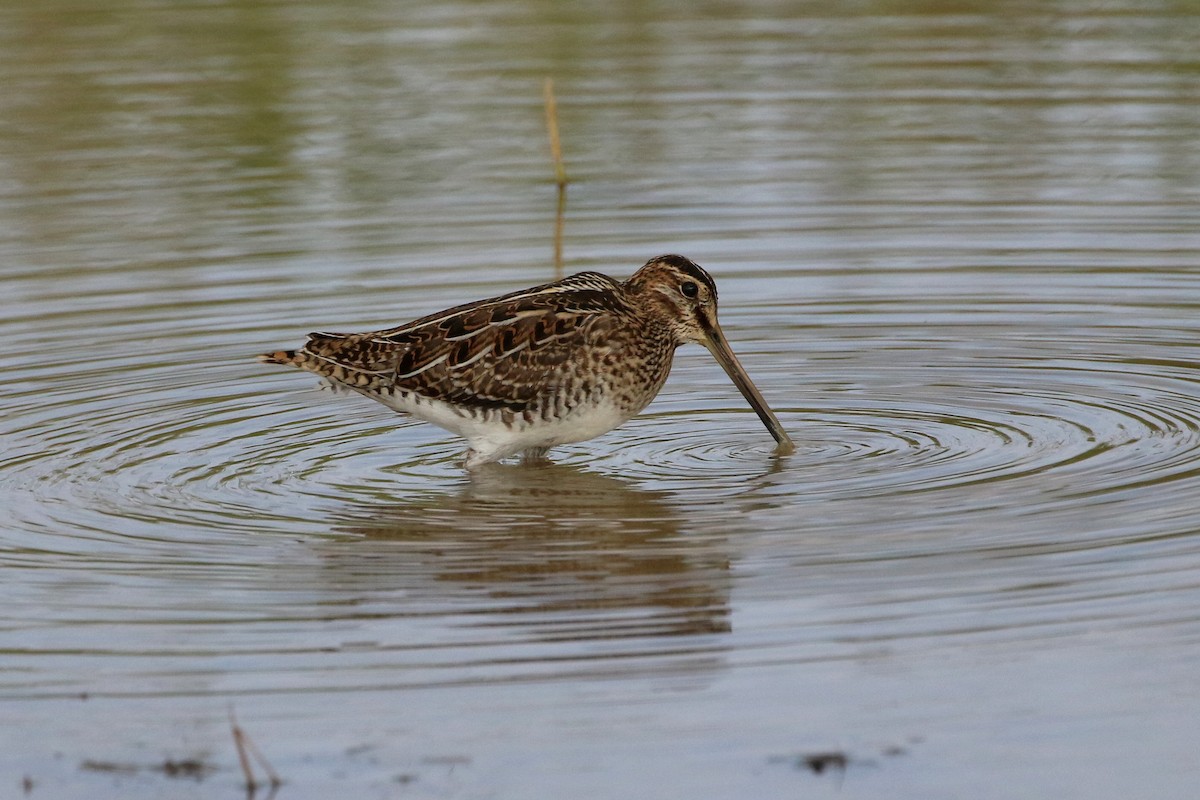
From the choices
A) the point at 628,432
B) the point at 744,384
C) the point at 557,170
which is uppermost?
the point at 557,170

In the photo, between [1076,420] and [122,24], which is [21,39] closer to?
[122,24]

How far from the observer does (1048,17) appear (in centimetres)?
2245

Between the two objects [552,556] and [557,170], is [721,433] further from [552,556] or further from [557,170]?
[557,170]

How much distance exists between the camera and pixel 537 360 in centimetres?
1030

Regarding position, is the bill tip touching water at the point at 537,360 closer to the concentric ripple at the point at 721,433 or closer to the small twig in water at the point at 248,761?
the concentric ripple at the point at 721,433

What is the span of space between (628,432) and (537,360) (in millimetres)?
1025

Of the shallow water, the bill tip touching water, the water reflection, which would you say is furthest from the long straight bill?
the water reflection

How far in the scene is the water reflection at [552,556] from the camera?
7.70m

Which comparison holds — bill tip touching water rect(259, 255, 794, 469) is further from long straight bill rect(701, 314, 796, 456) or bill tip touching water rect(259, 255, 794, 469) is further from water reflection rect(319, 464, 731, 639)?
water reflection rect(319, 464, 731, 639)

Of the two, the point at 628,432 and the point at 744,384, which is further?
the point at 628,432

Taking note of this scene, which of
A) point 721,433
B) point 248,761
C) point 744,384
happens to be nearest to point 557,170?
point 721,433

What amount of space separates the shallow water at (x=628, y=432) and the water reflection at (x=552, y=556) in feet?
0.11

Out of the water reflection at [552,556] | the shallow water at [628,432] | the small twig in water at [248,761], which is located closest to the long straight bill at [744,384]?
the shallow water at [628,432]

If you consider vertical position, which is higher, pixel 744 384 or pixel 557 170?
pixel 557 170
